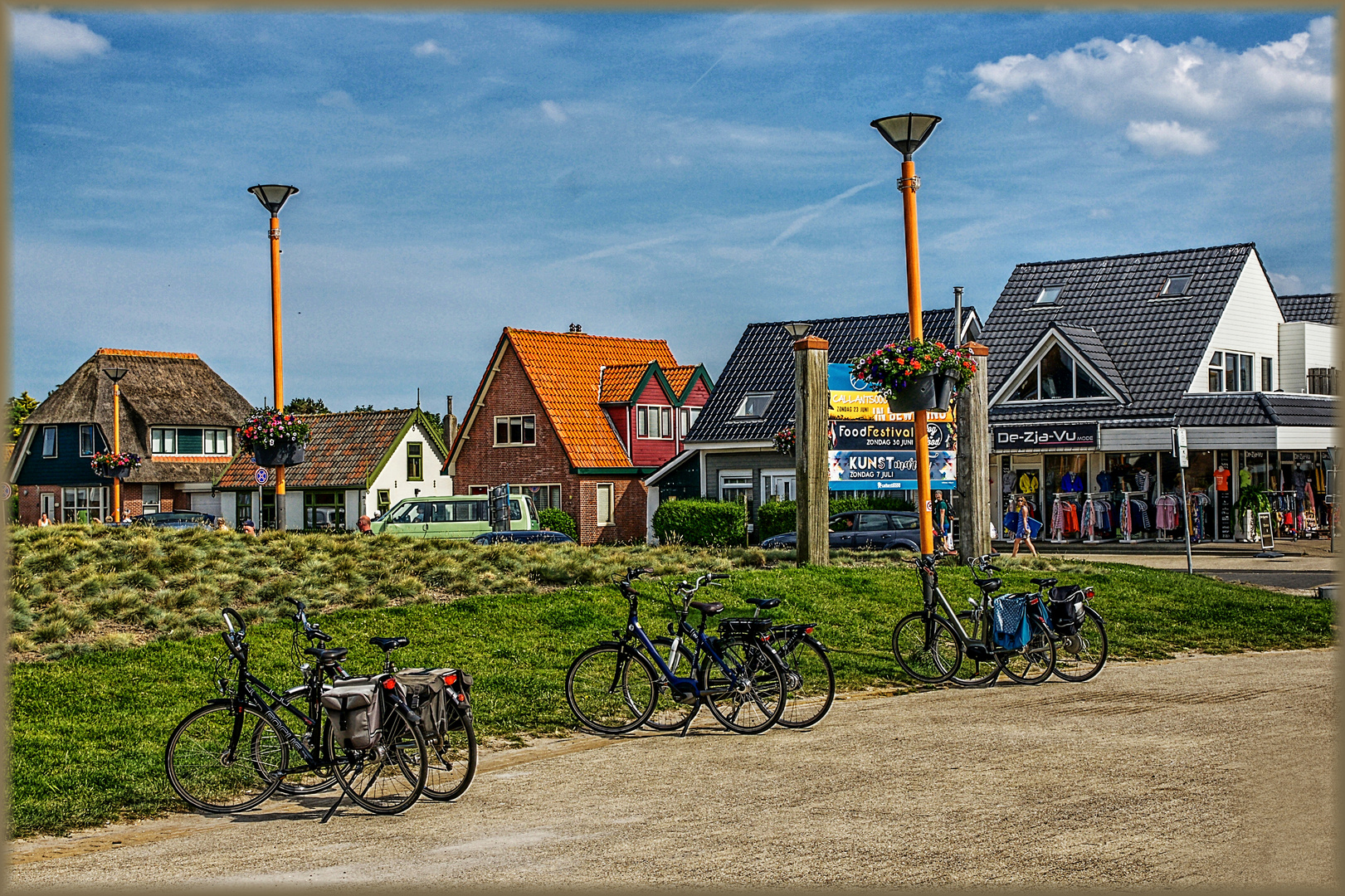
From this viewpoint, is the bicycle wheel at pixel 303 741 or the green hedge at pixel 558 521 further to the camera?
the green hedge at pixel 558 521

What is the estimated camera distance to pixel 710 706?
1044 cm

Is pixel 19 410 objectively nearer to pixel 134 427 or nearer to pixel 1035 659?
pixel 134 427

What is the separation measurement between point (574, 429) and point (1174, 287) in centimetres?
2086

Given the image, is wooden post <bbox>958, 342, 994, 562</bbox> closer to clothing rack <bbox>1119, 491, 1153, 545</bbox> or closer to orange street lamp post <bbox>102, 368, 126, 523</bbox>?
clothing rack <bbox>1119, 491, 1153, 545</bbox>

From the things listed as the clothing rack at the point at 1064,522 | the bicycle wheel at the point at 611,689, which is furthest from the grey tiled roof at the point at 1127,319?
the bicycle wheel at the point at 611,689

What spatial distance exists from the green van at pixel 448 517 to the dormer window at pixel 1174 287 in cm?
2101

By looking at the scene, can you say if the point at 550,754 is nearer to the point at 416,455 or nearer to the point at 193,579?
the point at 193,579

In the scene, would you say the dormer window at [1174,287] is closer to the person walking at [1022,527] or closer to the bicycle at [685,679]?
the person walking at [1022,527]

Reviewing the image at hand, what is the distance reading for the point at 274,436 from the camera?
24234mm

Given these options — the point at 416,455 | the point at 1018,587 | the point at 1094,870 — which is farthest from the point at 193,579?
the point at 416,455

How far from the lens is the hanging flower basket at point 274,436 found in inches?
951

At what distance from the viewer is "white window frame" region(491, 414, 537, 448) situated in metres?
49.7

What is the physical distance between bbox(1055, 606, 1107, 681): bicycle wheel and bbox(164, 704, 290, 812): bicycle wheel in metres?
7.41

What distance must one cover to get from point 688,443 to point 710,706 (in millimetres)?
36720
